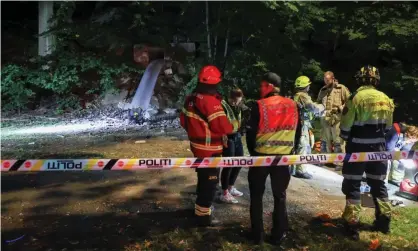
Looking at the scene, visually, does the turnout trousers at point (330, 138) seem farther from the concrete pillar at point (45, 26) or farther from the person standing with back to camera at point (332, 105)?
the concrete pillar at point (45, 26)

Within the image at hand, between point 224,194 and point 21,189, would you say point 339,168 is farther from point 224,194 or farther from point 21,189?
point 21,189

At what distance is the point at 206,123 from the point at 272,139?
74cm

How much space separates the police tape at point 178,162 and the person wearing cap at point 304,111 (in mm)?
1657

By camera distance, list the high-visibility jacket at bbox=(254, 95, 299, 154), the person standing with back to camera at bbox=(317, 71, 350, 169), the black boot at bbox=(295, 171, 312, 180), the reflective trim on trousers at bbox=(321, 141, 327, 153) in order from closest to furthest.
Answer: the high-visibility jacket at bbox=(254, 95, 299, 154), the black boot at bbox=(295, 171, 312, 180), the person standing with back to camera at bbox=(317, 71, 350, 169), the reflective trim on trousers at bbox=(321, 141, 327, 153)

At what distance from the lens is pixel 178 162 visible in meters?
4.15

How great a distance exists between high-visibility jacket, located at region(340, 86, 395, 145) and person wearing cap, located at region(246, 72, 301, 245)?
0.75 meters

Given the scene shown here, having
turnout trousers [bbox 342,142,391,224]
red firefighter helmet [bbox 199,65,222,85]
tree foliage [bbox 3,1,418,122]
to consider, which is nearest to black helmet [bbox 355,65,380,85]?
turnout trousers [bbox 342,142,391,224]

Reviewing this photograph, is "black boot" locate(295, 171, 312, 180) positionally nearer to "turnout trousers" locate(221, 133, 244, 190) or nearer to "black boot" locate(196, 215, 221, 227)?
"turnout trousers" locate(221, 133, 244, 190)

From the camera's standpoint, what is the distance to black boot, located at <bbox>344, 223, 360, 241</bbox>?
4.39 meters

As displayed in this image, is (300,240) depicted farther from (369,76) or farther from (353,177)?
(369,76)

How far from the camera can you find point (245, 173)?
6.71 metres

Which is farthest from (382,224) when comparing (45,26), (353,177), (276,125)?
(45,26)

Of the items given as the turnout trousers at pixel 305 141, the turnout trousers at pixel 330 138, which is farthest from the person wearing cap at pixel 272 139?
the turnout trousers at pixel 330 138

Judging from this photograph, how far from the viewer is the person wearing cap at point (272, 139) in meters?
3.89
